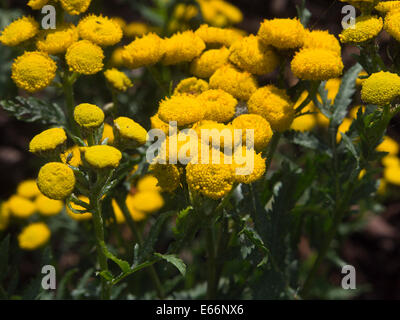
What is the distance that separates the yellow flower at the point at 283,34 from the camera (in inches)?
76.9

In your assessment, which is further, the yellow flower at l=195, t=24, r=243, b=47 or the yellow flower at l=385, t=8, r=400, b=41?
the yellow flower at l=195, t=24, r=243, b=47

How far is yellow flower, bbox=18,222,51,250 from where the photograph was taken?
270 centimetres

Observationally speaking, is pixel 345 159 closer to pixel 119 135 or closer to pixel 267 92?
pixel 267 92

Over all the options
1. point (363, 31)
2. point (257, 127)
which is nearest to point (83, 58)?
point (257, 127)

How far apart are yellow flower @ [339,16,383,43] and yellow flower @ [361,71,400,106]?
180 mm

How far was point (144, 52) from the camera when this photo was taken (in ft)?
6.90

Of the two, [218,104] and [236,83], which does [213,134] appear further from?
[236,83]

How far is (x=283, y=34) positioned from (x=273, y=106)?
29cm

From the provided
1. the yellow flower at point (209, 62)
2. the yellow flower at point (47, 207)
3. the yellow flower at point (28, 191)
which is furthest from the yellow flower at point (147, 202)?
the yellow flower at point (209, 62)

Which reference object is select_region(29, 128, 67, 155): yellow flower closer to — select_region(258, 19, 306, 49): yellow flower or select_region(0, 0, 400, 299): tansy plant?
select_region(0, 0, 400, 299): tansy plant

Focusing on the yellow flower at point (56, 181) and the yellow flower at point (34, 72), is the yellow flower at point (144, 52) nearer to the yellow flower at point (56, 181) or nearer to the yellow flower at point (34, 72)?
the yellow flower at point (34, 72)

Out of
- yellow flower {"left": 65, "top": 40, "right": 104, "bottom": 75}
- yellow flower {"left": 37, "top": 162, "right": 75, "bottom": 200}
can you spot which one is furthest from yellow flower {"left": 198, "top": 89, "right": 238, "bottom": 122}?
yellow flower {"left": 37, "top": 162, "right": 75, "bottom": 200}
